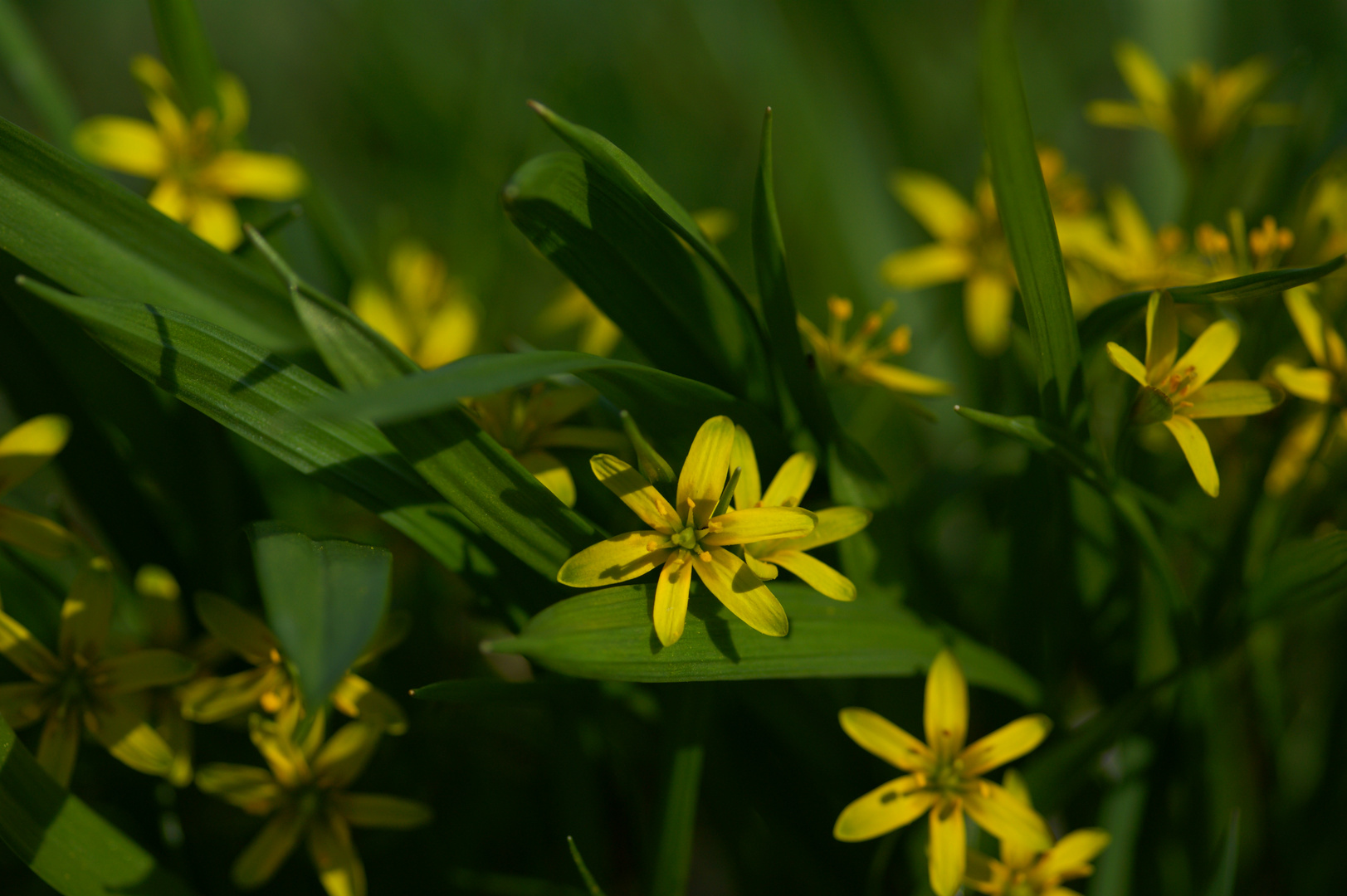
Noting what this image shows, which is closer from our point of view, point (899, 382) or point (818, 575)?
point (818, 575)

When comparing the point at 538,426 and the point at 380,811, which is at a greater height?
the point at 538,426

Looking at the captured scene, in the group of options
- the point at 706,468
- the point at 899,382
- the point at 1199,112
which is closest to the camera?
the point at 706,468

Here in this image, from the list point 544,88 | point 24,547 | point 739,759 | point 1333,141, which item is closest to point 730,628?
point 739,759

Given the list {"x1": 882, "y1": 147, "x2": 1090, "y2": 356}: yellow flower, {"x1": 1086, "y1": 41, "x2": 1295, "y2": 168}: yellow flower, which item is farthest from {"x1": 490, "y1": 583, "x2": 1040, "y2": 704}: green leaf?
{"x1": 1086, "y1": 41, "x2": 1295, "y2": 168}: yellow flower

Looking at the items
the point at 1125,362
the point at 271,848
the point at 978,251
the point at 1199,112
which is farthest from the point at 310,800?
the point at 1199,112

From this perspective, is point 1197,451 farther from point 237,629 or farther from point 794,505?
point 237,629

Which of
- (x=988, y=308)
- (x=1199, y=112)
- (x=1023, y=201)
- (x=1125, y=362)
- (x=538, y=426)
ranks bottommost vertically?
(x=538, y=426)

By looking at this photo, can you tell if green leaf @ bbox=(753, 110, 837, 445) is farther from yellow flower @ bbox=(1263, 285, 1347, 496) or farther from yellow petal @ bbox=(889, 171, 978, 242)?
yellow petal @ bbox=(889, 171, 978, 242)
